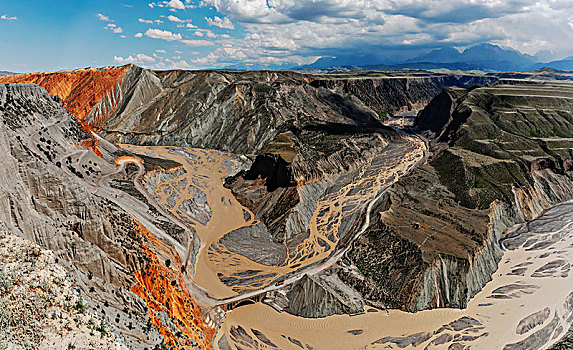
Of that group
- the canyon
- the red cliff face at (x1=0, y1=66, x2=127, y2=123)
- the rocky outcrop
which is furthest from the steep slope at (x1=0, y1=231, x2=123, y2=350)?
the red cliff face at (x1=0, y1=66, x2=127, y2=123)

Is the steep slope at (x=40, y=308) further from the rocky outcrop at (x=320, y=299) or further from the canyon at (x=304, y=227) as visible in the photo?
the rocky outcrop at (x=320, y=299)

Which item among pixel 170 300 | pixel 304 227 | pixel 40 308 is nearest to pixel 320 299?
pixel 170 300

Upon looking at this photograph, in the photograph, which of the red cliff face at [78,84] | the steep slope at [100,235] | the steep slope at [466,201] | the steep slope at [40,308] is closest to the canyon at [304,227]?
the steep slope at [100,235]

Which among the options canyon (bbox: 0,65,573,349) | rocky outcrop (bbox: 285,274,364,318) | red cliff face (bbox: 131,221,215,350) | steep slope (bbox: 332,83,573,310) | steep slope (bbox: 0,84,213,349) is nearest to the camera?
steep slope (bbox: 0,84,213,349)

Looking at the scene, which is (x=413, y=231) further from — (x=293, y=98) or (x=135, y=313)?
(x=293, y=98)

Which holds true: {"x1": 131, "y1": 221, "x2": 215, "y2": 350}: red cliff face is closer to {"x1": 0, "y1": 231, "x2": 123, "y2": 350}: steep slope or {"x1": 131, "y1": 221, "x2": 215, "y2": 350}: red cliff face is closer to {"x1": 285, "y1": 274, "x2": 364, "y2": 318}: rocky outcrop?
{"x1": 0, "y1": 231, "x2": 123, "y2": 350}: steep slope

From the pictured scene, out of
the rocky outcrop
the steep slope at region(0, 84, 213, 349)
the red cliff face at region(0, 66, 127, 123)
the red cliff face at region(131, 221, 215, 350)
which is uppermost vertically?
the red cliff face at region(0, 66, 127, 123)

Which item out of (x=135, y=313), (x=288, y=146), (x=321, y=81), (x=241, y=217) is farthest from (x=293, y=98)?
(x=135, y=313)
